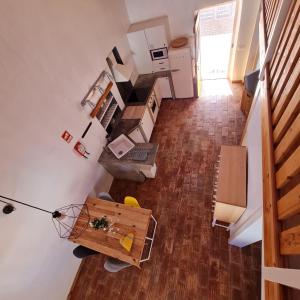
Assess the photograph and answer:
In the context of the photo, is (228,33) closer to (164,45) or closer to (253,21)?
(253,21)

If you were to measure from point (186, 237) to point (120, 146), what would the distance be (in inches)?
78.5

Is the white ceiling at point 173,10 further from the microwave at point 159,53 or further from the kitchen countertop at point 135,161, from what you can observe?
the kitchen countertop at point 135,161

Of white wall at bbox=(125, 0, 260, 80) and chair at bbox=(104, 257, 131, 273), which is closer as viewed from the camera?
chair at bbox=(104, 257, 131, 273)

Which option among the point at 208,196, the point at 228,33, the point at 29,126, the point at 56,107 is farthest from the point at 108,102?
the point at 228,33

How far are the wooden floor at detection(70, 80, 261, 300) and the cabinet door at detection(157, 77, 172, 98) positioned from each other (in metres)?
1.00

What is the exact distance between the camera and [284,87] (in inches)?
62.0

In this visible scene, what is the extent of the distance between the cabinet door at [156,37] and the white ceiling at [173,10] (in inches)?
15.6

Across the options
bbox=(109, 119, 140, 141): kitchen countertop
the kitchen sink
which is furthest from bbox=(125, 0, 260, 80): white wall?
the kitchen sink

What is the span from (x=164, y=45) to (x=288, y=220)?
14.0ft

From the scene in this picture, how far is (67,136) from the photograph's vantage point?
115 inches

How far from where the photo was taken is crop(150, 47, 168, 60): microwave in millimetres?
4553

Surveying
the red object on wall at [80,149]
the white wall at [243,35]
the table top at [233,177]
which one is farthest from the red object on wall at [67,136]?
the white wall at [243,35]

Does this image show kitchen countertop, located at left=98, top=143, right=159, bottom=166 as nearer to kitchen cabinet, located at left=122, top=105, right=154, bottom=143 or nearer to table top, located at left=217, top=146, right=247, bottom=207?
kitchen cabinet, located at left=122, top=105, right=154, bottom=143

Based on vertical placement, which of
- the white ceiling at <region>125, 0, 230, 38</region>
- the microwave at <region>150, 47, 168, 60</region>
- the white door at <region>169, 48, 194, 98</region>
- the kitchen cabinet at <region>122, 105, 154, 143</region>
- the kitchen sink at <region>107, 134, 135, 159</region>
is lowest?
the kitchen sink at <region>107, 134, 135, 159</region>
